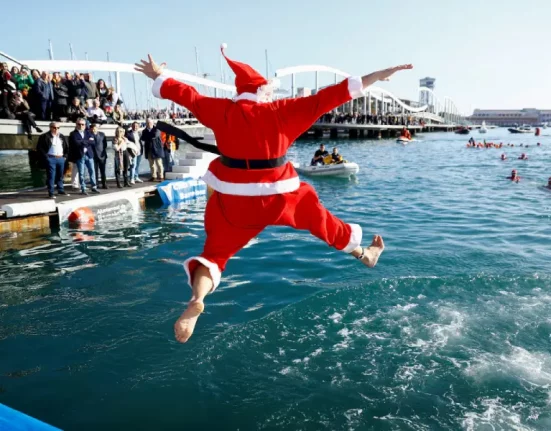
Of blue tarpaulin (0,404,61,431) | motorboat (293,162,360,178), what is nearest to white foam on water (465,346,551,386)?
blue tarpaulin (0,404,61,431)

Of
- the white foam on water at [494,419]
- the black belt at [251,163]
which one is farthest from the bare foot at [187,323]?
the white foam on water at [494,419]

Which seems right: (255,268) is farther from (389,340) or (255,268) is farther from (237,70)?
(237,70)

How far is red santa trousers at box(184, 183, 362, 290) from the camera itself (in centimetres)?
373

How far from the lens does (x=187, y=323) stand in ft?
11.3

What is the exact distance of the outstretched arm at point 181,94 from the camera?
3.74 m

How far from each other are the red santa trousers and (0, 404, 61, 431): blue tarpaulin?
4.64 feet

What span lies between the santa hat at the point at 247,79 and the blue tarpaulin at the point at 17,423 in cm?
262

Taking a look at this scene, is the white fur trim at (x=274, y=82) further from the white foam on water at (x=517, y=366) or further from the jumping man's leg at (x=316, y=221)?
the white foam on water at (x=517, y=366)

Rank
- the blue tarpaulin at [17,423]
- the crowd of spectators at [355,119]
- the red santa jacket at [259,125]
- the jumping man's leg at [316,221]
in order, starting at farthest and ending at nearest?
the crowd of spectators at [355,119]
the jumping man's leg at [316,221]
the red santa jacket at [259,125]
the blue tarpaulin at [17,423]

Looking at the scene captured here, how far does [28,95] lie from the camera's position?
15.9 m

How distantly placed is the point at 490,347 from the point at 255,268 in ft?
13.0

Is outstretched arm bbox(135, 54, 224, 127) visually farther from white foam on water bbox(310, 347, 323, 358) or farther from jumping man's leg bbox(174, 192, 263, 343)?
white foam on water bbox(310, 347, 323, 358)

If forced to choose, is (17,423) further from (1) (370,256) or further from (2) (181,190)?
(2) (181,190)

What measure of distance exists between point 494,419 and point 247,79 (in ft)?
10.9
